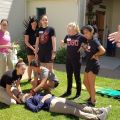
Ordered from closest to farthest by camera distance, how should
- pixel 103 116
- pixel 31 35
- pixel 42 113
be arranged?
pixel 103 116, pixel 42 113, pixel 31 35

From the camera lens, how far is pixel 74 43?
6.75 meters

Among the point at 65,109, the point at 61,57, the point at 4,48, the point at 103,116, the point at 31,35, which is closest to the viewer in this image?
the point at 103,116

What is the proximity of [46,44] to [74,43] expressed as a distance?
2.90ft

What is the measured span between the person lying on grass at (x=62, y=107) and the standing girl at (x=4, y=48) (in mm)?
1398

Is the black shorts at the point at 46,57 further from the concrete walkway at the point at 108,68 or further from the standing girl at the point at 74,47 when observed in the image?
the concrete walkway at the point at 108,68

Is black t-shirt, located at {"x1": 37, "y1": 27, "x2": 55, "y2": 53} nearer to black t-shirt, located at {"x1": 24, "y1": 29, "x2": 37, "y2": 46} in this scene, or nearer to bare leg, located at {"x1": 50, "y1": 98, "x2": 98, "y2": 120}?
black t-shirt, located at {"x1": 24, "y1": 29, "x2": 37, "y2": 46}

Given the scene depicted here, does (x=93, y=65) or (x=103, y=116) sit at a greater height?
(x=93, y=65)

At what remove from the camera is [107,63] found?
12.9m

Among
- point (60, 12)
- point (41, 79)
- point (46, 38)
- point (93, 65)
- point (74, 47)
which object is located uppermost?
point (60, 12)

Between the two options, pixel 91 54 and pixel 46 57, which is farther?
pixel 46 57

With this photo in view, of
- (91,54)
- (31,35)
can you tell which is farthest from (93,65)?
(31,35)

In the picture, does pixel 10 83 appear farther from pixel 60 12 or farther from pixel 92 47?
pixel 60 12

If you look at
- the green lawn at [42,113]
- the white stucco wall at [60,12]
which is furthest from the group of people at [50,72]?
the white stucco wall at [60,12]

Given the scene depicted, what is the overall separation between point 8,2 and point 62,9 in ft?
7.92
